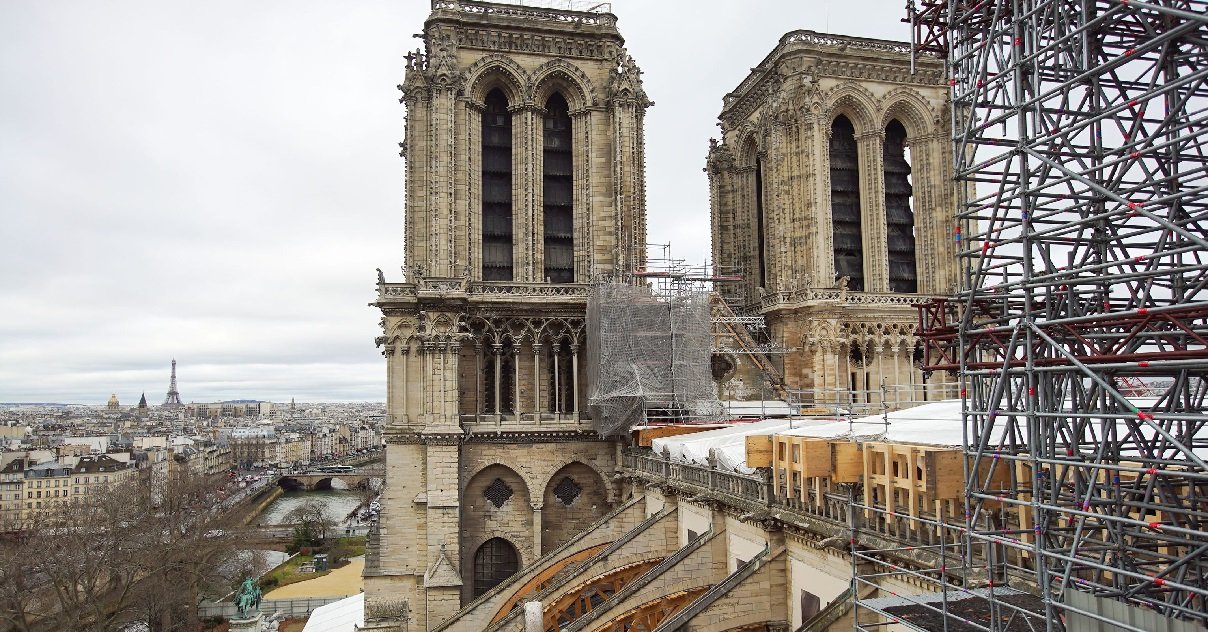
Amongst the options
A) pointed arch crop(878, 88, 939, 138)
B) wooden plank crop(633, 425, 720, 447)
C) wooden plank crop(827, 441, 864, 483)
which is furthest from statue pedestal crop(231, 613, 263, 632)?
wooden plank crop(827, 441, 864, 483)

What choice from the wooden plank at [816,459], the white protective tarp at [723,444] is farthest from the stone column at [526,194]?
the wooden plank at [816,459]

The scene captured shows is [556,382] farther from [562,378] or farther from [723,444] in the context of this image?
[723,444]

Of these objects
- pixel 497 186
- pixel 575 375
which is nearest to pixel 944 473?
pixel 575 375

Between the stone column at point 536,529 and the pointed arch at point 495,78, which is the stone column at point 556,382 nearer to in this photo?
the stone column at point 536,529

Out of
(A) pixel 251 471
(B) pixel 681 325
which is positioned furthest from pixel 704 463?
(A) pixel 251 471

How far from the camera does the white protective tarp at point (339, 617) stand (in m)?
40.8

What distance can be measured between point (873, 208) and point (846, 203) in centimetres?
136

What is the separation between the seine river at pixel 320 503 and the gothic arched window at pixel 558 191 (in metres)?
77.9

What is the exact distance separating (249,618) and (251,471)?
5653 inches

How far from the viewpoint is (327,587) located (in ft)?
209

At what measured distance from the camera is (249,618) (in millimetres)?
50375

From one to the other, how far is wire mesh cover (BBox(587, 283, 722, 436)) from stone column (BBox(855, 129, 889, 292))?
8112 millimetres

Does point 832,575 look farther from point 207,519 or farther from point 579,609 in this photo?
point 207,519

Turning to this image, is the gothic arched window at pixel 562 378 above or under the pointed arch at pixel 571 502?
above
